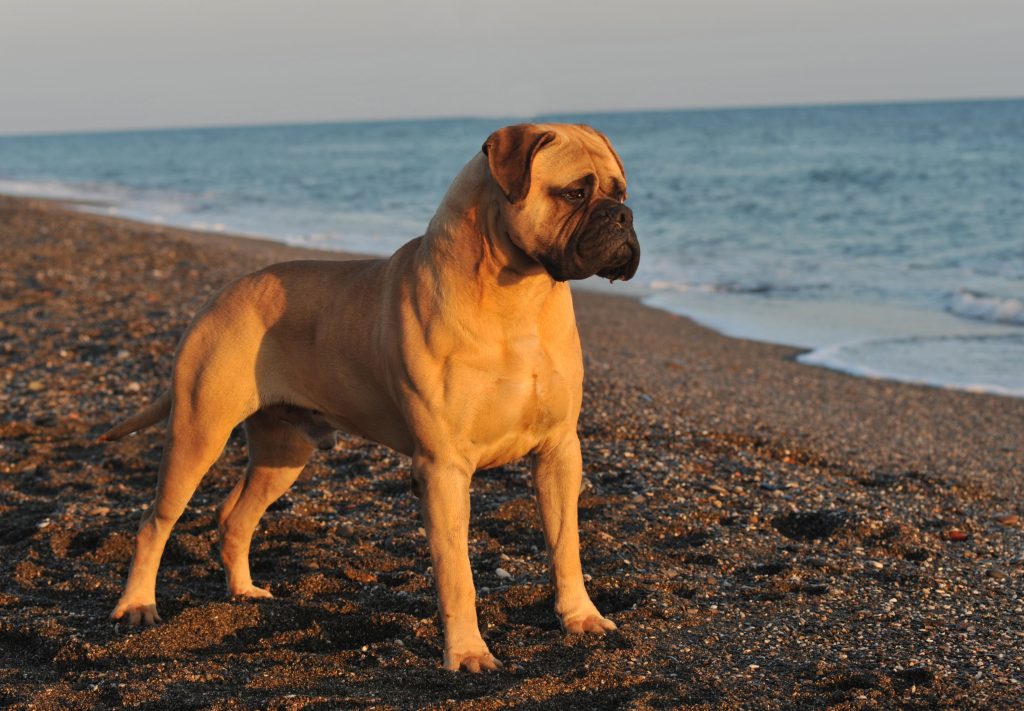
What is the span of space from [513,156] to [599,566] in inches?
89.1

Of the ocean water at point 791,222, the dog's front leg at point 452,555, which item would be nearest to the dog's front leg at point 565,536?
the dog's front leg at point 452,555

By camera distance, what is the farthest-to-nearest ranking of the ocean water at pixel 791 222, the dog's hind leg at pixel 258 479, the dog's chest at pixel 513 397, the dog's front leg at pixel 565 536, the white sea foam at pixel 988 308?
the white sea foam at pixel 988 308 → the ocean water at pixel 791 222 → the dog's hind leg at pixel 258 479 → the dog's front leg at pixel 565 536 → the dog's chest at pixel 513 397

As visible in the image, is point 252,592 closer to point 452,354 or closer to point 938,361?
point 452,354

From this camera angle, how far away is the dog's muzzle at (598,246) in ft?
12.7

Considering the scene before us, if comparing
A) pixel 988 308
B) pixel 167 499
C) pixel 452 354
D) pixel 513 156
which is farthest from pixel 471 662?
pixel 988 308

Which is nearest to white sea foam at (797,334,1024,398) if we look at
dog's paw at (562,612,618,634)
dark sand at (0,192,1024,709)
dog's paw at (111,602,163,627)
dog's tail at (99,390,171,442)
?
dark sand at (0,192,1024,709)

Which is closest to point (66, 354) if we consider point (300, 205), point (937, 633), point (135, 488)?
point (135, 488)

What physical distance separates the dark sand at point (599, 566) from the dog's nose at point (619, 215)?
5.44 feet

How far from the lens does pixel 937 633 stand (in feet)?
14.9

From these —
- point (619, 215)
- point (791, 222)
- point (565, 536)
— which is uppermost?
point (619, 215)

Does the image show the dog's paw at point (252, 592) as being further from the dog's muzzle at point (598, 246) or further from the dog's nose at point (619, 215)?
the dog's nose at point (619, 215)

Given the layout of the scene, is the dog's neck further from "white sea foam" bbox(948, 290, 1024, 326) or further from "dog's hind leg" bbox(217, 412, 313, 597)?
"white sea foam" bbox(948, 290, 1024, 326)

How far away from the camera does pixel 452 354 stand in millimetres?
4125

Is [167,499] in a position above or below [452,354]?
below
